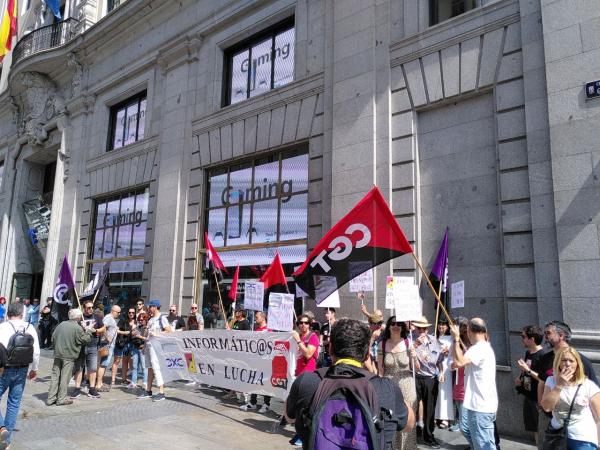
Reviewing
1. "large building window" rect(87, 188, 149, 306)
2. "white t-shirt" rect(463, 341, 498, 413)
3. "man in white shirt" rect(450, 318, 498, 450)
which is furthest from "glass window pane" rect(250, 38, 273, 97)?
"white t-shirt" rect(463, 341, 498, 413)

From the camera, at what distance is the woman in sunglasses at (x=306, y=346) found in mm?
7348

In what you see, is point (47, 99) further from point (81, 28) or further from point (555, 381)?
point (555, 381)

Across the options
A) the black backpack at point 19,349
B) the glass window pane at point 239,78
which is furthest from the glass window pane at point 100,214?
the black backpack at point 19,349

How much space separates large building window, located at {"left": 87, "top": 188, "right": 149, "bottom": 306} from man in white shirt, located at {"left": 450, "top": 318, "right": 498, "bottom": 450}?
12.8 meters

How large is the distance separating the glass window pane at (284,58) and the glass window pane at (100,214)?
915 centimetres

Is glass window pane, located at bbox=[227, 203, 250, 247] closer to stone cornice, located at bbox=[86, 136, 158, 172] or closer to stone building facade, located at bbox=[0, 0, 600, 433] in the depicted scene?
stone building facade, located at bbox=[0, 0, 600, 433]

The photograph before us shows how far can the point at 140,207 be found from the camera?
16828 mm

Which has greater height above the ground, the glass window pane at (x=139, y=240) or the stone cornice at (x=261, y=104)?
the stone cornice at (x=261, y=104)

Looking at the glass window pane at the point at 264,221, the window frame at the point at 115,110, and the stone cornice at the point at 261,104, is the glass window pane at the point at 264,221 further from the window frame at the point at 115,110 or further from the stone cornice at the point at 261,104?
the window frame at the point at 115,110

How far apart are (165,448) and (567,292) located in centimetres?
610

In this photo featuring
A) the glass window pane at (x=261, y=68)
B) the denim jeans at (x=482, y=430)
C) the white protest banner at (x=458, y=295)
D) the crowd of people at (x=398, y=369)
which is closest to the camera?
the crowd of people at (x=398, y=369)

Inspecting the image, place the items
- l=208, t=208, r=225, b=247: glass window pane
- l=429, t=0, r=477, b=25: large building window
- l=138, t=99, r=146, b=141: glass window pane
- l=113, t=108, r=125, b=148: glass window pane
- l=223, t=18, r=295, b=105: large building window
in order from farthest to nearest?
1. l=113, t=108, r=125, b=148: glass window pane
2. l=138, t=99, r=146, b=141: glass window pane
3. l=208, t=208, r=225, b=247: glass window pane
4. l=223, t=18, r=295, b=105: large building window
5. l=429, t=0, r=477, b=25: large building window

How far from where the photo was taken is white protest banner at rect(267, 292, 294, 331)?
8.58 m

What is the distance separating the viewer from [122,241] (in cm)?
1731
